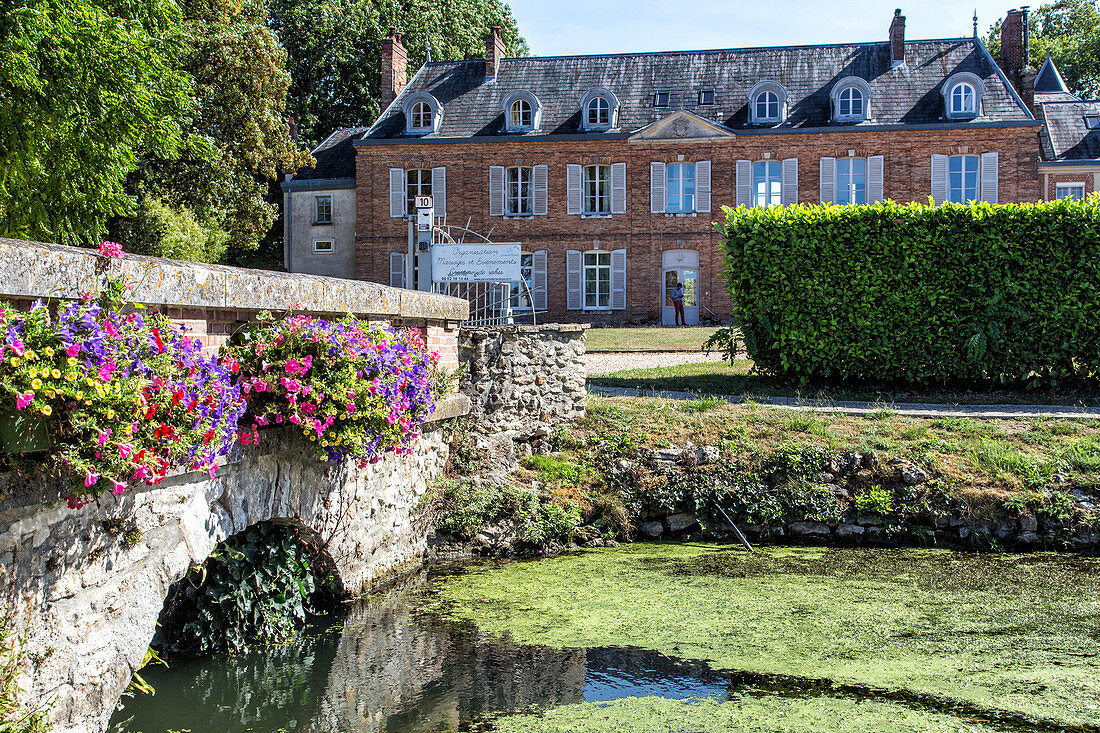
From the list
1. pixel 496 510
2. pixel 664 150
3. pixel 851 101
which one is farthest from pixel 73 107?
pixel 851 101

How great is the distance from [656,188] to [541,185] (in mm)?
3297

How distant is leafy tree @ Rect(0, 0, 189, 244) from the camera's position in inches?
411

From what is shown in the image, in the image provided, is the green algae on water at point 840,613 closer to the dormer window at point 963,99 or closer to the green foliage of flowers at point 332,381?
the green foliage of flowers at point 332,381

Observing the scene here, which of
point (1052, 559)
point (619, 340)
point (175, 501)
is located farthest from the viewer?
point (619, 340)

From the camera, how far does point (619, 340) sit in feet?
62.0

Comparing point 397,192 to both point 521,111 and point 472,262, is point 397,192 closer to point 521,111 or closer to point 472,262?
point 521,111

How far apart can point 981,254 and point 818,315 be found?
2083 mm

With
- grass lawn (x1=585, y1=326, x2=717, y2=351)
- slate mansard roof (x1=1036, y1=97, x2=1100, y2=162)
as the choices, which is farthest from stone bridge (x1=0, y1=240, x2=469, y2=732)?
slate mansard roof (x1=1036, y1=97, x2=1100, y2=162)

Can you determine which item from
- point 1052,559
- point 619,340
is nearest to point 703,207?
point 619,340

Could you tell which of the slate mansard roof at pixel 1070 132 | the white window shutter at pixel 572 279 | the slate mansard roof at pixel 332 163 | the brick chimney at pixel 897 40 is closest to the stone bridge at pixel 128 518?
the white window shutter at pixel 572 279

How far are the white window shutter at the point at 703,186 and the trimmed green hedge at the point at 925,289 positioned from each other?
14.3m

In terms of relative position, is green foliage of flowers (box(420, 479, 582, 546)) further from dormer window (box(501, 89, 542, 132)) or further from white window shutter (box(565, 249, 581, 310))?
dormer window (box(501, 89, 542, 132))

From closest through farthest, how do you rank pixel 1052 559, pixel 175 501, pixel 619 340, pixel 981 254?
1. pixel 175 501
2. pixel 1052 559
3. pixel 981 254
4. pixel 619 340

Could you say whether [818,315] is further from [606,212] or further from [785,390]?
[606,212]
